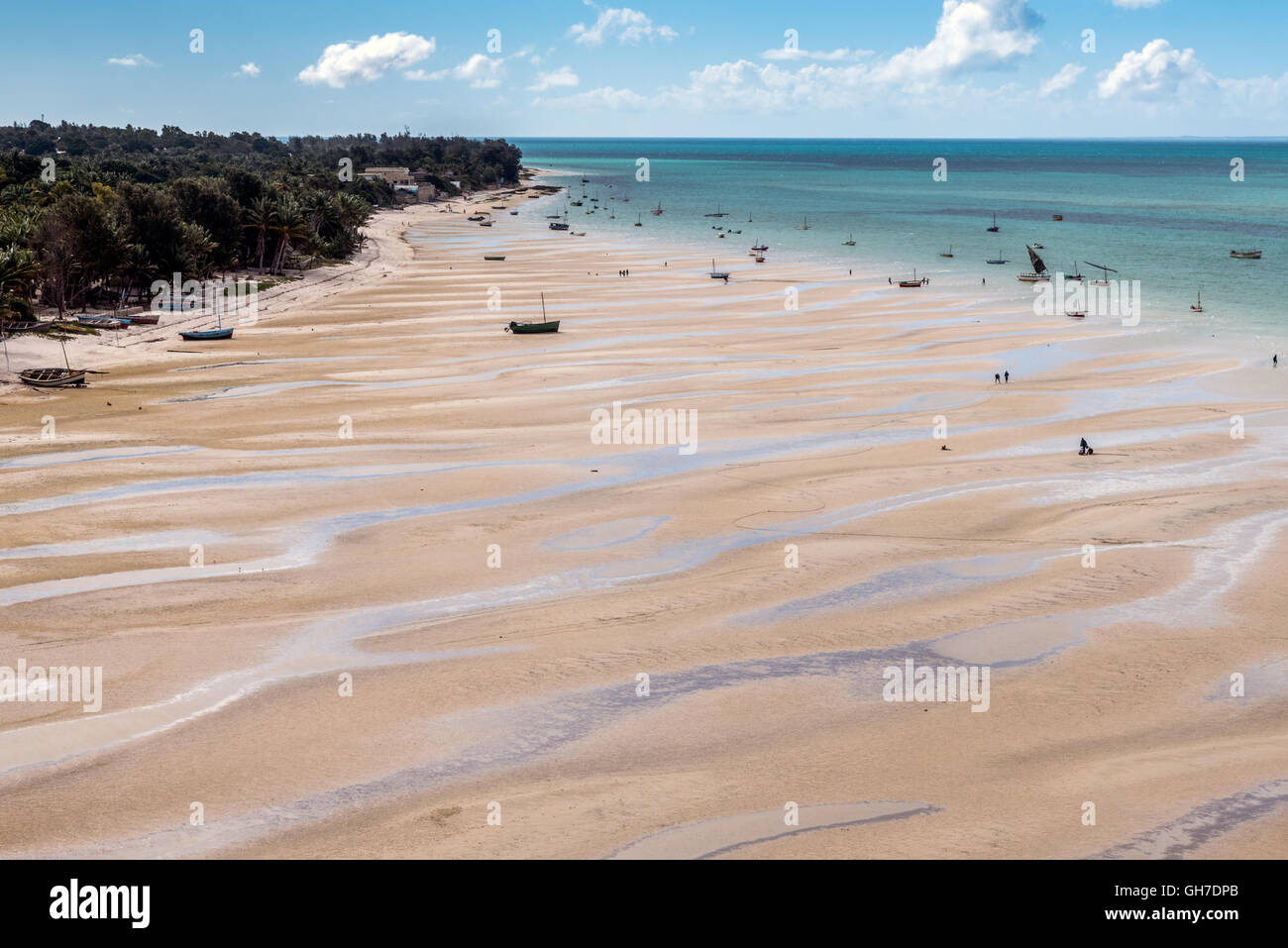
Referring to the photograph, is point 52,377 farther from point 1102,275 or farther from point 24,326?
point 1102,275

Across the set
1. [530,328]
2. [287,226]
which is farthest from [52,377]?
[287,226]

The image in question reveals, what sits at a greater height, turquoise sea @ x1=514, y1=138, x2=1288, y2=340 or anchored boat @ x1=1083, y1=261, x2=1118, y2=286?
turquoise sea @ x1=514, y1=138, x2=1288, y2=340

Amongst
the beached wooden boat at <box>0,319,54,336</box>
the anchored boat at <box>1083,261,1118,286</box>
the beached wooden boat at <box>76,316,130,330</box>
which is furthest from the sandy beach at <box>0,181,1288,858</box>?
the anchored boat at <box>1083,261,1118,286</box>

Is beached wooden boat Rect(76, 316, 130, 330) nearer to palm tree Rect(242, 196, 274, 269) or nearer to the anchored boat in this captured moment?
palm tree Rect(242, 196, 274, 269)

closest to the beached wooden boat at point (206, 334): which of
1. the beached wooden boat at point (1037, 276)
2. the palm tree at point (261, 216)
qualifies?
the palm tree at point (261, 216)

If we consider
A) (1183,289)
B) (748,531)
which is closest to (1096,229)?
(1183,289)
